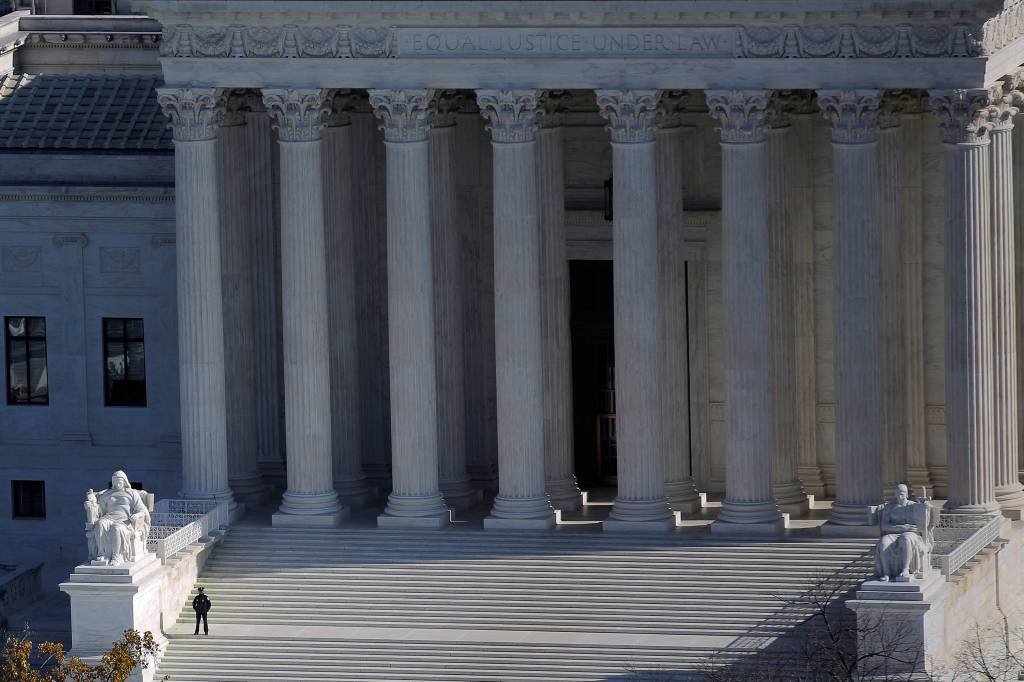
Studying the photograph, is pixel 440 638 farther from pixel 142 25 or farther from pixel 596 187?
pixel 142 25

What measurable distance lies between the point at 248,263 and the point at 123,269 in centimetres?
664

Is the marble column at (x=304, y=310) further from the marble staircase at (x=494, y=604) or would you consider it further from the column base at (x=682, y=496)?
the column base at (x=682, y=496)

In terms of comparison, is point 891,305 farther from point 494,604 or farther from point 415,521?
point 415,521

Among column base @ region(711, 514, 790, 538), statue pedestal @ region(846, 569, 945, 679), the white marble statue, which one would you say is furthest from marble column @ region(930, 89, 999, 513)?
the white marble statue

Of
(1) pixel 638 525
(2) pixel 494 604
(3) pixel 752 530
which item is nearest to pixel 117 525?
(2) pixel 494 604

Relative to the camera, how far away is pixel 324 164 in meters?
109

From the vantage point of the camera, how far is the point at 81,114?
→ 117 m

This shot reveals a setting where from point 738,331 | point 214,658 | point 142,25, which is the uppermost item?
point 142,25

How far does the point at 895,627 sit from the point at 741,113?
1647 centimetres

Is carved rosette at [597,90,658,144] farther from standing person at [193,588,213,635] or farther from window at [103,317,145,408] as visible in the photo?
window at [103,317,145,408]

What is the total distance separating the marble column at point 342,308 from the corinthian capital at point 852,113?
1562 centimetres

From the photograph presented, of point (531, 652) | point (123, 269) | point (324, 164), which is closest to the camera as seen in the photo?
point (531, 652)

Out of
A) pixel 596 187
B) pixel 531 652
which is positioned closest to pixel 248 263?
pixel 596 187

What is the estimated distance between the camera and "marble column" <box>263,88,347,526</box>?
105 metres
